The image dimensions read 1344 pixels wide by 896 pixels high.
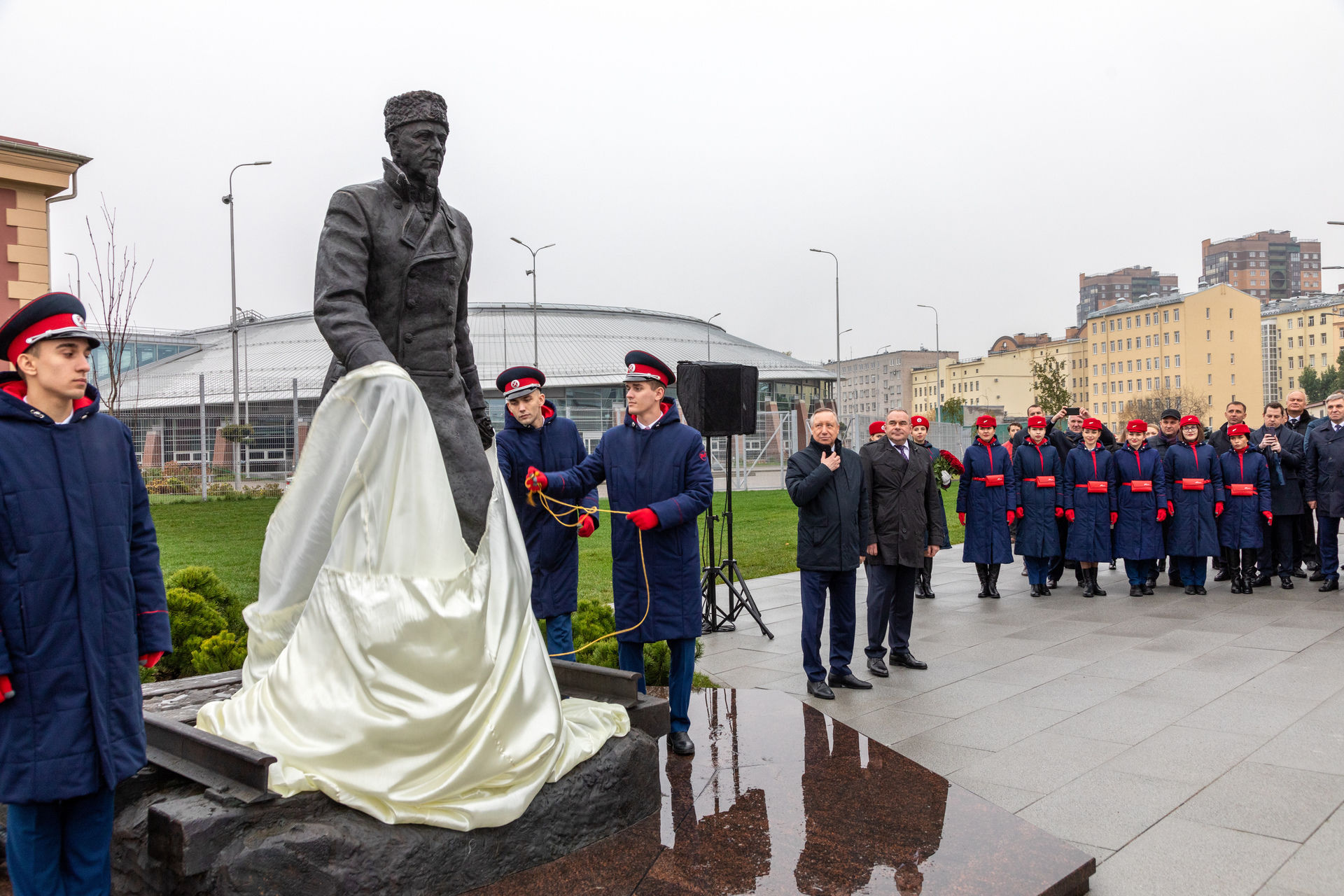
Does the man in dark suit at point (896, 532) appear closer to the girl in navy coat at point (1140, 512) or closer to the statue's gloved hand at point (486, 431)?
the statue's gloved hand at point (486, 431)

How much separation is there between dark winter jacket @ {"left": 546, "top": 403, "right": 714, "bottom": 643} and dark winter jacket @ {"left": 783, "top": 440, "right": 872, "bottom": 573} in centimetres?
144

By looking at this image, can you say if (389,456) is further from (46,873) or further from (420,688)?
(46,873)

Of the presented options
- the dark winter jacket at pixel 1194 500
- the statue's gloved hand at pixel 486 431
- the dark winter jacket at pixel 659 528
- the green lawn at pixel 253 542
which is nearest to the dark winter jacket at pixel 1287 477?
the dark winter jacket at pixel 1194 500

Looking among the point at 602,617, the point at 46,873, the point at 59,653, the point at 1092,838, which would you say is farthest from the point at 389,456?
the point at 602,617

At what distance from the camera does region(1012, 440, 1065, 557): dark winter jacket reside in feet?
34.5

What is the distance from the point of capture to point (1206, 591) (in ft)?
34.7

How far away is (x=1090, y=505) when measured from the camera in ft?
34.8

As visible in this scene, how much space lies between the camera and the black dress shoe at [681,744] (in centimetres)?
480

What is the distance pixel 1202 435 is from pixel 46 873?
11253mm

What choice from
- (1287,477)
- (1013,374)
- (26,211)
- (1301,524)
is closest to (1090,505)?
(1287,477)

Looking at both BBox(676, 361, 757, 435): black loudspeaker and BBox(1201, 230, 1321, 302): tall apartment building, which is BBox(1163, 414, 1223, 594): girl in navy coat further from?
BBox(1201, 230, 1321, 302): tall apartment building

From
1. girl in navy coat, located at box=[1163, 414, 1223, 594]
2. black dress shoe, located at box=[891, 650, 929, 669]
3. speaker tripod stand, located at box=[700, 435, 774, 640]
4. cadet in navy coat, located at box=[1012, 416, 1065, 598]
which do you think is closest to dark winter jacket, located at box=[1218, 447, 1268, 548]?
girl in navy coat, located at box=[1163, 414, 1223, 594]

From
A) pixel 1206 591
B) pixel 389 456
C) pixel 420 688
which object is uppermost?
pixel 389 456

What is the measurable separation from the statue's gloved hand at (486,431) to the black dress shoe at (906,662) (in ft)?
13.6
